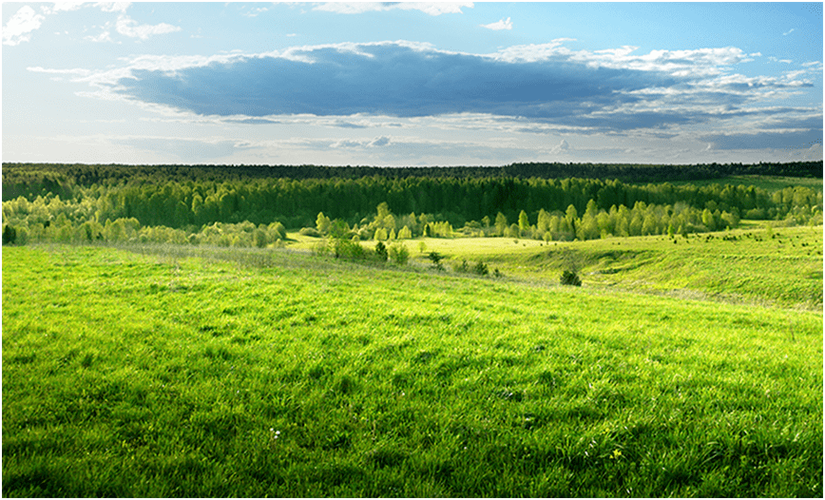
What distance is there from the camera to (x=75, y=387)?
773 cm

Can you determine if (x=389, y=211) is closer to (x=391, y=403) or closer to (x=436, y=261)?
(x=436, y=261)

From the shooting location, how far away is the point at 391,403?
286 inches

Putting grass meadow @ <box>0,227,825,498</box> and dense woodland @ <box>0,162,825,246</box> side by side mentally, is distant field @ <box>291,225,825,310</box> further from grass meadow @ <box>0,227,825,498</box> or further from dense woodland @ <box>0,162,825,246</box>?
dense woodland @ <box>0,162,825,246</box>

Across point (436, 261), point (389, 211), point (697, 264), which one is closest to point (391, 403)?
point (436, 261)

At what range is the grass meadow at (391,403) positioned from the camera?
17.6 feet

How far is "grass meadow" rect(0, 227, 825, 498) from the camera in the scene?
535cm

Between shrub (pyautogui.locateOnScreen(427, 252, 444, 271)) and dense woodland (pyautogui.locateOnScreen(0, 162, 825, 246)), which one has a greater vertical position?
dense woodland (pyautogui.locateOnScreen(0, 162, 825, 246))

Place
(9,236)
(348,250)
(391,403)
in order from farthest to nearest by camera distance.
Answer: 1. (348,250)
2. (9,236)
3. (391,403)

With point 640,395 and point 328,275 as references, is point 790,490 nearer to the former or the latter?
point 640,395

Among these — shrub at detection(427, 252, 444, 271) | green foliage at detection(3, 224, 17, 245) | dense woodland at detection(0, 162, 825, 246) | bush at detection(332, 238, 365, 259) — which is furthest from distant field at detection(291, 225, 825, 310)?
dense woodland at detection(0, 162, 825, 246)

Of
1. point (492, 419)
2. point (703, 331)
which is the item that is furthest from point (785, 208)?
point (492, 419)

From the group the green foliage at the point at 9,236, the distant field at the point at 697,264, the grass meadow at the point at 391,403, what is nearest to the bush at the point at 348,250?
Answer: the distant field at the point at 697,264

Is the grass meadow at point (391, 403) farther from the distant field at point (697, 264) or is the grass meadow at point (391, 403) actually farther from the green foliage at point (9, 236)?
the green foliage at point (9, 236)

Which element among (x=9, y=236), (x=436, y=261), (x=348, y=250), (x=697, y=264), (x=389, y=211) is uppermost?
(x=389, y=211)
